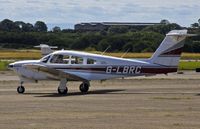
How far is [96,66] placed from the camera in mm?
29828

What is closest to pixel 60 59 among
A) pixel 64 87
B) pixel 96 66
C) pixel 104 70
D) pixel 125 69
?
pixel 64 87

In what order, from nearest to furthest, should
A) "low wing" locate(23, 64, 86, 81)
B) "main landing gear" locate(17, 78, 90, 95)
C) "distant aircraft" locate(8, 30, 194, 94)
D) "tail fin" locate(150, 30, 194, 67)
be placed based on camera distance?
"tail fin" locate(150, 30, 194, 67), "distant aircraft" locate(8, 30, 194, 94), "main landing gear" locate(17, 78, 90, 95), "low wing" locate(23, 64, 86, 81)

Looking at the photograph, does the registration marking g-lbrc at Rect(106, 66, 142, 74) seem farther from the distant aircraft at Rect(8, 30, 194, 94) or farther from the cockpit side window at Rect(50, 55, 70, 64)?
the cockpit side window at Rect(50, 55, 70, 64)

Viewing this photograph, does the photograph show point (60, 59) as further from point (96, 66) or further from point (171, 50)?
point (171, 50)

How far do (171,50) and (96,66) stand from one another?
382cm

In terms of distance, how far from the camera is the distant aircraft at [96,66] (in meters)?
29.0

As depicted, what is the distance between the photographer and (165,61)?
2895 cm

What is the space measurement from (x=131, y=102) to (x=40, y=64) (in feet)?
27.8

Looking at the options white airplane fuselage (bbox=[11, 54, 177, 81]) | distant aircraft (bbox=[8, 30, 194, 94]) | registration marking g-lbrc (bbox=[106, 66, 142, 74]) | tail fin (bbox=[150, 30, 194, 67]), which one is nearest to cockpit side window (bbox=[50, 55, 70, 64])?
distant aircraft (bbox=[8, 30, 194, 94])

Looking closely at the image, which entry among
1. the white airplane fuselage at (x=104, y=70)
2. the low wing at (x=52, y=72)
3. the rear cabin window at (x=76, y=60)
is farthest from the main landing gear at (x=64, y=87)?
the rear cabin window at (x=76, y=60)

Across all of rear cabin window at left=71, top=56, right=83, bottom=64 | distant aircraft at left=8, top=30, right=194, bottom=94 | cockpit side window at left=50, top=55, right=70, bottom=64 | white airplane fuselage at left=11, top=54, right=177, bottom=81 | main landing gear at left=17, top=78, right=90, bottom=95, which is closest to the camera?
distant aircraft at left=8, top=30, right=194, bottom=94

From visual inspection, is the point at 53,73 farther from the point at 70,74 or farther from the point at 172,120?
the point at 172,120

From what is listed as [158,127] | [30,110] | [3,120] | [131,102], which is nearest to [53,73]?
[131,102]

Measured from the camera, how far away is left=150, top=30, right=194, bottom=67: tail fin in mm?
28797
